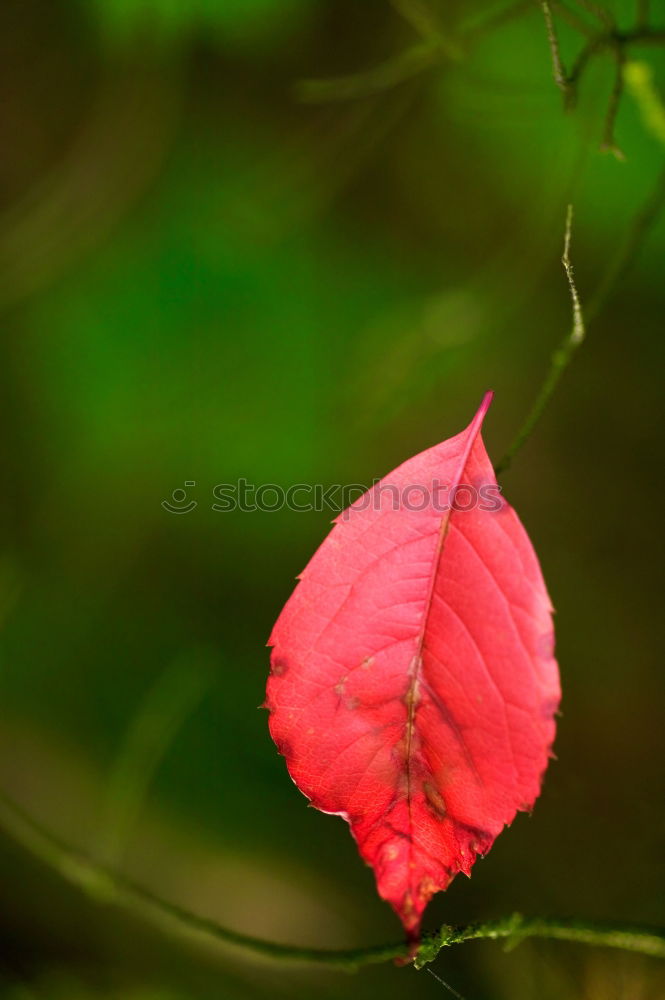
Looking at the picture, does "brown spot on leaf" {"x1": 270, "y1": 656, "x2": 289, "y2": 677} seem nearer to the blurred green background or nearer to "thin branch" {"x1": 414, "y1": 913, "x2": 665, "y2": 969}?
"thin branch" {"x1": 414, "y1": 913, "x2": 665, "y2": 969}

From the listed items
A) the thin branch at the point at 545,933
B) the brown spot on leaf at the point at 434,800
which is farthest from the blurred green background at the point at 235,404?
the brown spot on leaf at the point at 434,800

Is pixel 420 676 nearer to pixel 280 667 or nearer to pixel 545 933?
pixel 280 667

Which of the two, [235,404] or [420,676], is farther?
[235,404]

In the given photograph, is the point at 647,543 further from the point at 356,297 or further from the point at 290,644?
the point at 290,644

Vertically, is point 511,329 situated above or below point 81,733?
above

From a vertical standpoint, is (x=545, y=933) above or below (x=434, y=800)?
below

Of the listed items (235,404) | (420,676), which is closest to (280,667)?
(420,676)

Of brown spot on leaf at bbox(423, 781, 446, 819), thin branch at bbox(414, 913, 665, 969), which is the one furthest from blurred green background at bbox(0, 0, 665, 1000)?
brown spot on leaf at bbox(423, 781, 446, 819)

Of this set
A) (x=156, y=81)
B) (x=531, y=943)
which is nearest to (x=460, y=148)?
(x=156, y=81)
